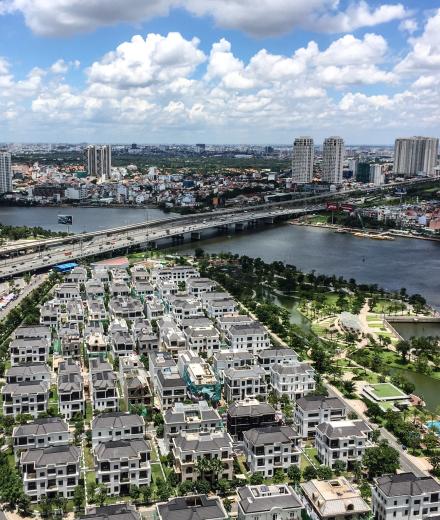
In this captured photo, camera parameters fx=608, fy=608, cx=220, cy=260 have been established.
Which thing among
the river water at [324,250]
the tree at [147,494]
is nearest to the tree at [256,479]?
the tree at [147,494]

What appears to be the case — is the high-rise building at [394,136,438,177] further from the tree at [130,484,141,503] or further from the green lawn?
the tree at [130,484,141,503]

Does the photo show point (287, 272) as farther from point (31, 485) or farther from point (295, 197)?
point (295, 197)

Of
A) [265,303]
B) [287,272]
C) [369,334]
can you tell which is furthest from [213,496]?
[287,272]

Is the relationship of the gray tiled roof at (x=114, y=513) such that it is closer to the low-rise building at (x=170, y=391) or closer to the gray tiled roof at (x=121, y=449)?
the gray tiled roof at (x=121, y=449)

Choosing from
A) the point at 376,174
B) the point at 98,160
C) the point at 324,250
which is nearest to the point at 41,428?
the point at 324,250

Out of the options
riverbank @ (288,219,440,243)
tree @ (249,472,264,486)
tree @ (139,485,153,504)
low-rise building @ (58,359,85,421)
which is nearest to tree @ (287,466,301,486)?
tree @ (249,472,264,486)

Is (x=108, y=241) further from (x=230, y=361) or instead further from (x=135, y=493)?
(x=135, y=493)

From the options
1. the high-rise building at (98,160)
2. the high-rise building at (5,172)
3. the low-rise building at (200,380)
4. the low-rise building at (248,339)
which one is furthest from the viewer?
the high-rise building at (98,160)
